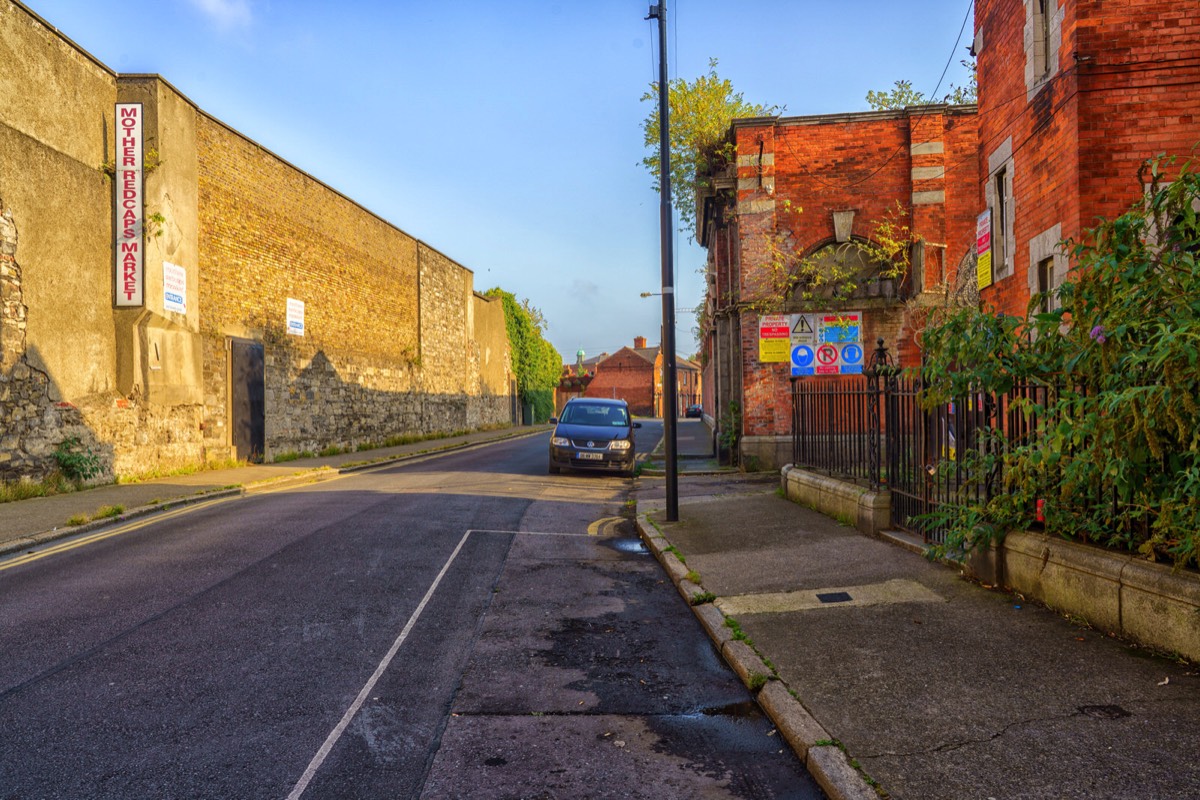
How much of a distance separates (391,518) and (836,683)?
7242mm

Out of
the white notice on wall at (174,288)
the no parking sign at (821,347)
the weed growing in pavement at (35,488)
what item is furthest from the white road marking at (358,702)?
the white notice on wall at (174,288)

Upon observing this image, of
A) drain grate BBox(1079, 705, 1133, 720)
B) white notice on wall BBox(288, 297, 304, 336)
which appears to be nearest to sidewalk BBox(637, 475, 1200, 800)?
drain grate BBox(1079, 705, 1133, 720)

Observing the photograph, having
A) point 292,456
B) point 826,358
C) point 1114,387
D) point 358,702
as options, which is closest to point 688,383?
point 292,456

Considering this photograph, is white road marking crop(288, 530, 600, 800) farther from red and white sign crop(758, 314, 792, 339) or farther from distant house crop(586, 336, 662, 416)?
distant house crop(586, 336, 662, 416)

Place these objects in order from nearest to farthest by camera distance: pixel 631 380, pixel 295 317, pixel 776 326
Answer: pixel 776 326
pixel 295 317
pixel 631 380

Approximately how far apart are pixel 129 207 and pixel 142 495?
5.83 metres

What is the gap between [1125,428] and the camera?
4445 millimetres

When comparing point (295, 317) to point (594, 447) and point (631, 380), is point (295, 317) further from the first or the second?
point (631, 380)

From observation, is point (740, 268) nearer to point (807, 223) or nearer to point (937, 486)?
point (807, 223)

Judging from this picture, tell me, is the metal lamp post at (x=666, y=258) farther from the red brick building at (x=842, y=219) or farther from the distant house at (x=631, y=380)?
the distant house at (x=631, y=380)

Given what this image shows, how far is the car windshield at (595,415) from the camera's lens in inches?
701

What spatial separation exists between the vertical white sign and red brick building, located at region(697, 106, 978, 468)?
11.6 m

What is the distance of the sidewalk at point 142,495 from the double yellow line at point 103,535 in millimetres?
248

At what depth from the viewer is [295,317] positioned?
2164cm
